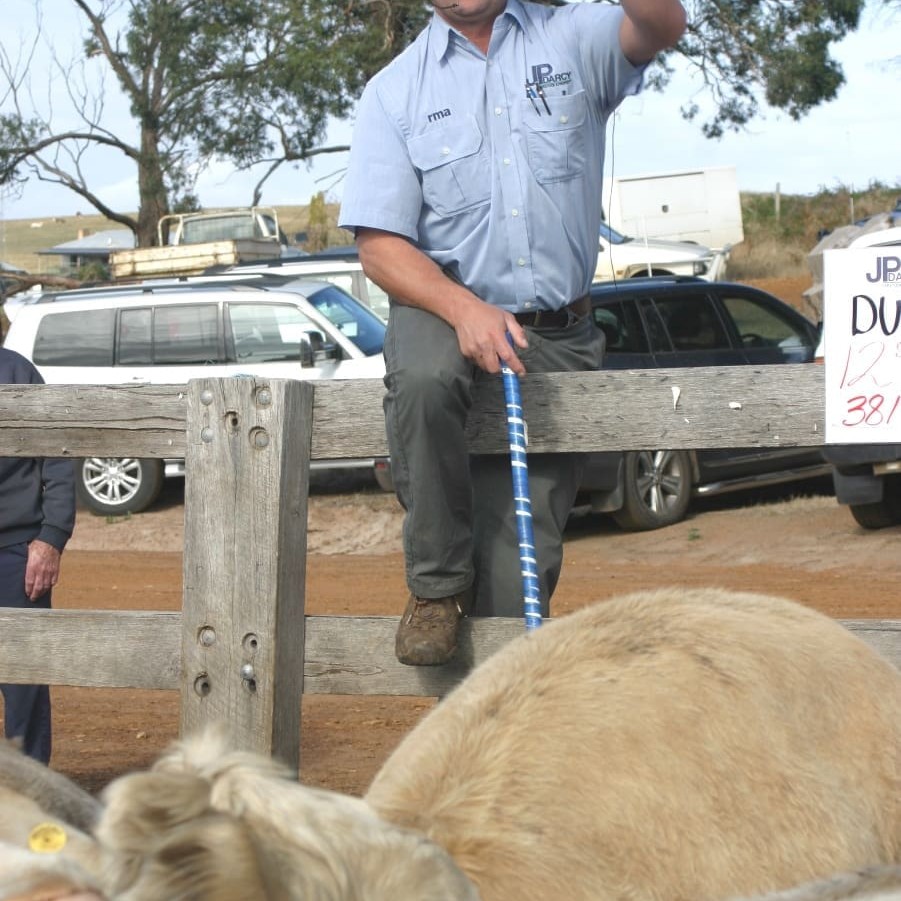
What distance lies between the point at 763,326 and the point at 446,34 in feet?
32.7

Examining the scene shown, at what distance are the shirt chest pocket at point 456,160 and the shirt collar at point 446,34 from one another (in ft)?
0.67

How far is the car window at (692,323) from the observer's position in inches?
479

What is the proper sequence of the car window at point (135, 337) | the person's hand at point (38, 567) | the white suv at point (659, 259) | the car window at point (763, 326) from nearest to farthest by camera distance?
1. the person's hand at point (38, 567)
2. the car window at point (763, 326)
3. the car window at point (135, 337)
4. the white suv at point (659, 259)

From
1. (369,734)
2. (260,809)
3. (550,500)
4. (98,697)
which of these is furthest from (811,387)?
(98,697)

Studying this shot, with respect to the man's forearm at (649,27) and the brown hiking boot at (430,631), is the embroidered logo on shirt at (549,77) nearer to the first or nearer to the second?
the man's forearm at (649,27)

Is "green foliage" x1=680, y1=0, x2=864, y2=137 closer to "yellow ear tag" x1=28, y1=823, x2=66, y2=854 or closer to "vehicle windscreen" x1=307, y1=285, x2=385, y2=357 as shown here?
"vehicle windscreen" x1=307, y1=285, x2=385, y2=357

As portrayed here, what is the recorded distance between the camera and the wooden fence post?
12.1 feet

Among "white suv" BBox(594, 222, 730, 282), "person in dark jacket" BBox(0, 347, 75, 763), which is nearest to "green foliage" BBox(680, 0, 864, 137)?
"white suv" BBox(594, 222, 730, 282)

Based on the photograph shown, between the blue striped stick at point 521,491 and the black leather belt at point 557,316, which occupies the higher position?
the black leather belt at point 557,316

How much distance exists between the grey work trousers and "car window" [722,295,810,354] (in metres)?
9.44

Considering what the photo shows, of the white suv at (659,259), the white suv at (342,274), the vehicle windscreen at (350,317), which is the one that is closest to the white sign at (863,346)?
the vehicle windscreen at (350,317)

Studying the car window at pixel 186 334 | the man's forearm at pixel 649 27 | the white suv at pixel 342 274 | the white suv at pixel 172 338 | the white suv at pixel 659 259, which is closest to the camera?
the man's forearm at pixel 649 27

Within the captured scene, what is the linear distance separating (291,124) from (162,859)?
25.5m

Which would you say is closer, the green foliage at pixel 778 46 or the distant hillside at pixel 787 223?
the green foliage at pixel 778 46
